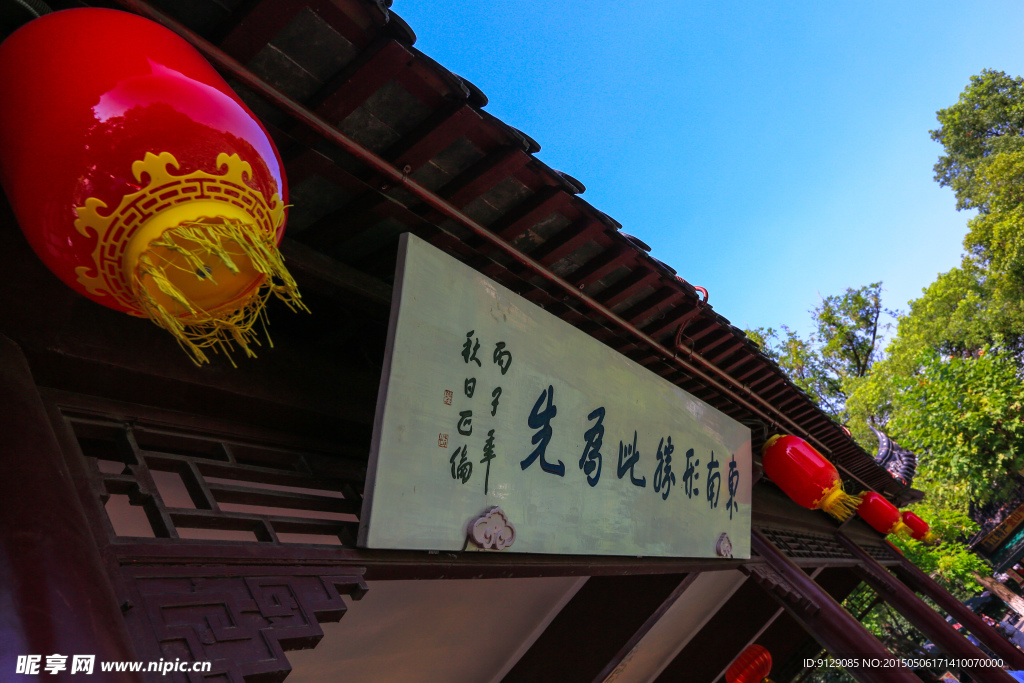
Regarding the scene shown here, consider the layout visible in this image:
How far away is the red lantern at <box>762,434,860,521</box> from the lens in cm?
503

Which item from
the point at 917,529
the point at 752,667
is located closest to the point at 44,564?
the point at 752,667

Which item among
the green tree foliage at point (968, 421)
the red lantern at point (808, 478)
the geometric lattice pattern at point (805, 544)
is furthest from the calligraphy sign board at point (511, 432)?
the green tree foliage at point (968, 421)

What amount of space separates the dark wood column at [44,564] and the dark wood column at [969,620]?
9592 mm

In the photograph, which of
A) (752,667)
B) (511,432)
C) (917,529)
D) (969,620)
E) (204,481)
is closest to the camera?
(204,481)

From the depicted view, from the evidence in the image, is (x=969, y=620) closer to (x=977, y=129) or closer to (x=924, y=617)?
(x=924, y=617)

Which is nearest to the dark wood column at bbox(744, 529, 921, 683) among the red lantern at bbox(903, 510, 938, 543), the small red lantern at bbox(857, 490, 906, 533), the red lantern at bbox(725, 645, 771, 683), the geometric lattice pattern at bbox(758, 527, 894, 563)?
the geometric lattice pattern at bbox(758, 527, 894, 563)

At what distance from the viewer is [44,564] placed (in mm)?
1243

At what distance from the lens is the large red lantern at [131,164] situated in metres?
1.28

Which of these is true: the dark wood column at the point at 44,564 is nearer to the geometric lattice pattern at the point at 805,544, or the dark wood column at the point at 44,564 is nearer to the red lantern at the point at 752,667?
the geometric lattice pattern at the point at 805,544

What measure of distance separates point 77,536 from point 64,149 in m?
0.84

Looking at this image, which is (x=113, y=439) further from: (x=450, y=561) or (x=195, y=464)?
(x=450, y=561)

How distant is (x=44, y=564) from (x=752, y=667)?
6649 millimetres

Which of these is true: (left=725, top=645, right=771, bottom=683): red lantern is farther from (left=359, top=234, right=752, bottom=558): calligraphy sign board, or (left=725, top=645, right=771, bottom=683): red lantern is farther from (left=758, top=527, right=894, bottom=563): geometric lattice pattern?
(left=359, top=234, right=752, bottom=558): calligraphy sign board

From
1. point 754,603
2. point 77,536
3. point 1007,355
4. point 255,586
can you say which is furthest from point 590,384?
point 1007,355
